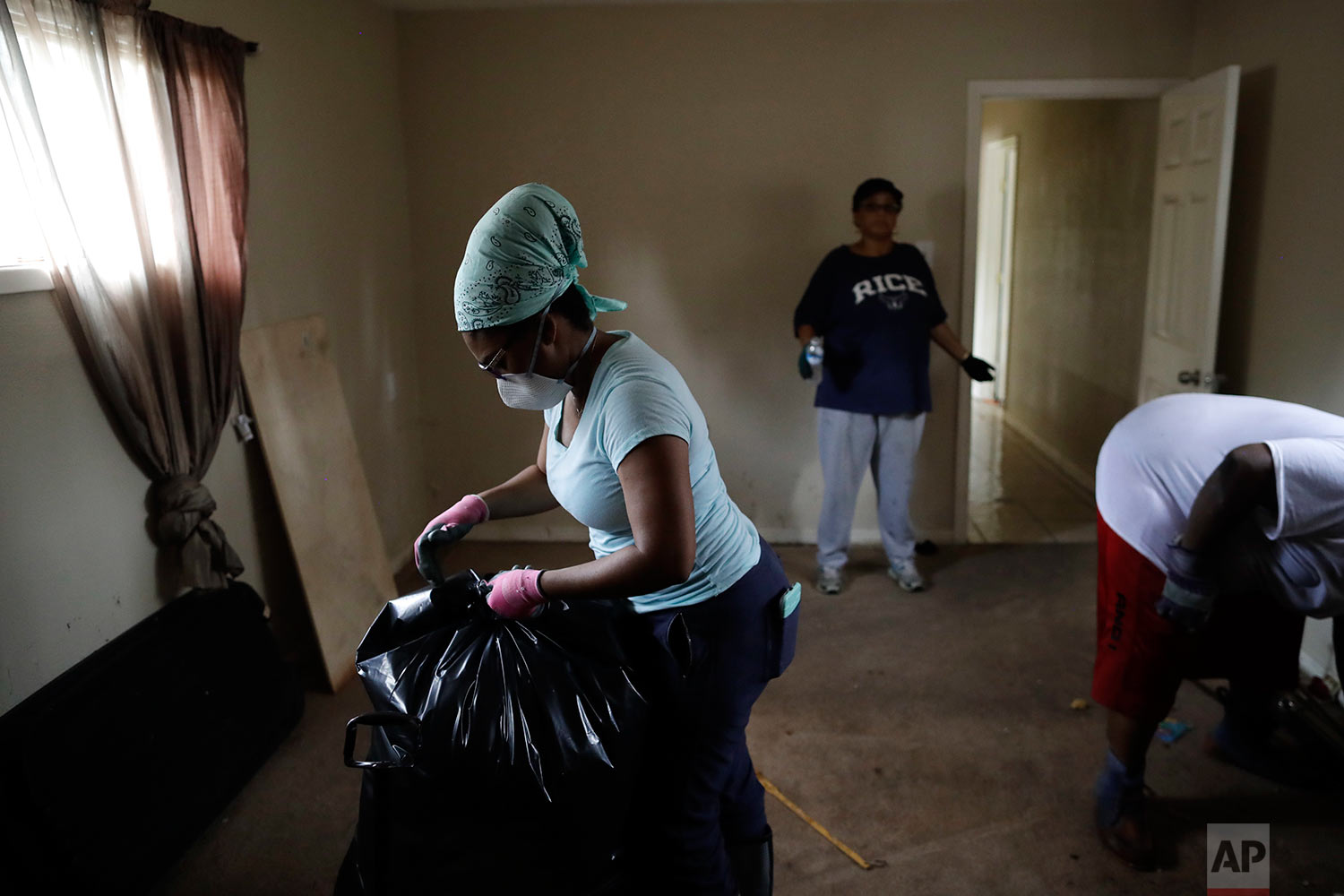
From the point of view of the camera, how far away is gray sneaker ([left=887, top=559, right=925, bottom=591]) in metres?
3.67

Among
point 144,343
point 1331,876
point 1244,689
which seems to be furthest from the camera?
point 1244,689

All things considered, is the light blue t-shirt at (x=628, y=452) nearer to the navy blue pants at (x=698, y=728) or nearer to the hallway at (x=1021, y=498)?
the navy blue pants at (x=698, y=728)

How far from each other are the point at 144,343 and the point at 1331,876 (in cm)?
290

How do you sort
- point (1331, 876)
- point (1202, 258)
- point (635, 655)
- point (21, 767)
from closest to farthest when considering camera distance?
1. point (635, 655)
2. point (21, 767)
3. point (1331, 876)
4. point (1202, 258)

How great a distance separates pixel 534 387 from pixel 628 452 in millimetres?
231

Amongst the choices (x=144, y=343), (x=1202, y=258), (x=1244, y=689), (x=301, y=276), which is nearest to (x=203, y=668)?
(x=144, y=343)

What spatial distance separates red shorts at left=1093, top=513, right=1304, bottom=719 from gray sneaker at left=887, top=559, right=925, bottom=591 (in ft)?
4.85

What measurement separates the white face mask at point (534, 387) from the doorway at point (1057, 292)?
294 centimetres

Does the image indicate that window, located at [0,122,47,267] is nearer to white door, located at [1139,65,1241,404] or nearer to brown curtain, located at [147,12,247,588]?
brown curtain, located at [147,12,247,588]

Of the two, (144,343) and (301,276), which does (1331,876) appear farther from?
(301,276)

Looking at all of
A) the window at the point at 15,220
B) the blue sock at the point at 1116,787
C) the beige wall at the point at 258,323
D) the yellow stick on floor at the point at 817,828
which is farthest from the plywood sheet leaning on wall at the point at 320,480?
the blue sock at the point at 1116,787

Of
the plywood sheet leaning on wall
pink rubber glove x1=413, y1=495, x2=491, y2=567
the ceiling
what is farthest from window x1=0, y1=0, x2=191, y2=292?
the ceiling

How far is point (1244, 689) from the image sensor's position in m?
2.43

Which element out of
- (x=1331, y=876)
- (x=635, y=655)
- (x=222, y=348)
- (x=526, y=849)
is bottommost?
(x=1331, y=876)
